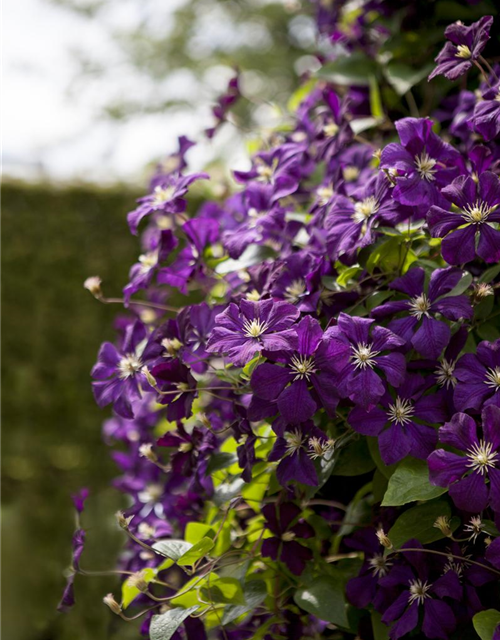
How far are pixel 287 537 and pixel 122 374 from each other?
35 centimetres

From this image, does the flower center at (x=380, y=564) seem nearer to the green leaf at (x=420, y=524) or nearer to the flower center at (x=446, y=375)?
the green leaf at (x=420, y=524)

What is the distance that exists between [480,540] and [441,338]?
0.98ft

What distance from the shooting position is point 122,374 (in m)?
1.10

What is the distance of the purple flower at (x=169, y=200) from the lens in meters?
1.12

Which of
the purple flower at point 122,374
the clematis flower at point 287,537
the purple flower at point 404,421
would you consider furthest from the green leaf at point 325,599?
the purple flower at point 122,374

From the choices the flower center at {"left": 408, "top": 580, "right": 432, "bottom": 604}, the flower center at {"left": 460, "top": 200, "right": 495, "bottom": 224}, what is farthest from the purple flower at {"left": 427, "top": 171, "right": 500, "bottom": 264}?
A: the flower center at {"left": 408, "top": 580, "right": 432, "bottom": 604}

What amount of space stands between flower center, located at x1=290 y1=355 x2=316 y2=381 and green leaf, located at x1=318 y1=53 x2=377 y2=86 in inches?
33.6

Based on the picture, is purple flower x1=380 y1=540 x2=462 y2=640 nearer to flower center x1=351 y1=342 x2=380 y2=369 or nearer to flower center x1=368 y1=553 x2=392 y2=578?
flower center x1=368 y1=553 x2=392 y2=578

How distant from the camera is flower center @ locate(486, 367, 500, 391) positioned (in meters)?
0.84

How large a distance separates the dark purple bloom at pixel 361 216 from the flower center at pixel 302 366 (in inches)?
7.7

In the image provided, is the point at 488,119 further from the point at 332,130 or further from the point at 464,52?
the point at 332,130

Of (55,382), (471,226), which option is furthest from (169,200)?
(55,382)

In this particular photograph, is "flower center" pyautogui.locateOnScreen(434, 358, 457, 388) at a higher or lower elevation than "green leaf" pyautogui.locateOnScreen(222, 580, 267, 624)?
higher

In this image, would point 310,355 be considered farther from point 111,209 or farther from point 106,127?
point 106,127
